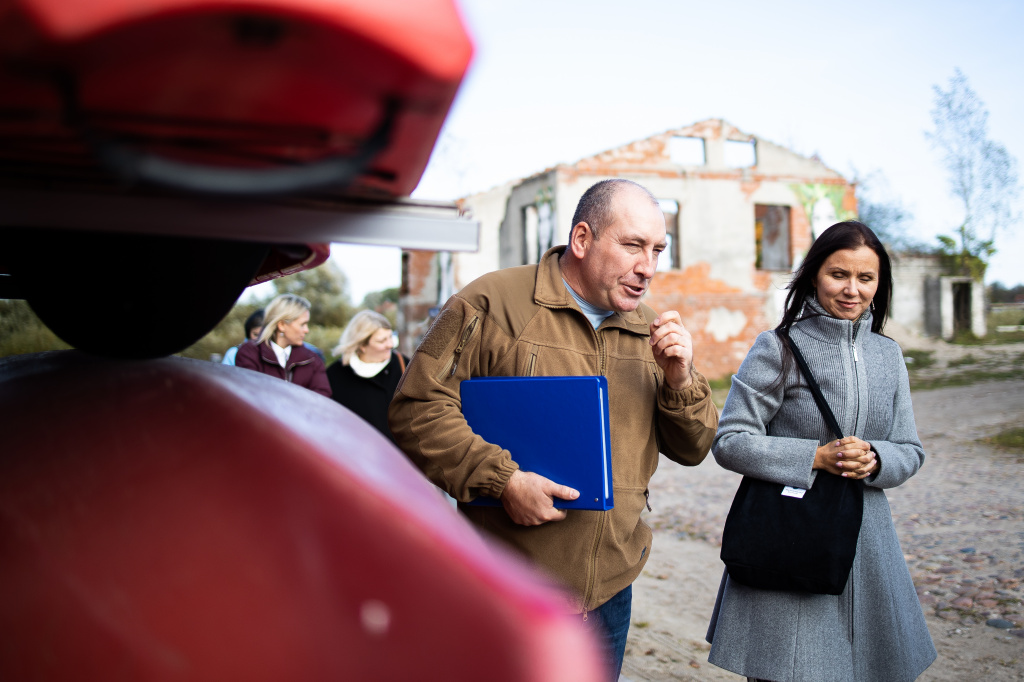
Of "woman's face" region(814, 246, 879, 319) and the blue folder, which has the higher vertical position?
"woman's face" region(814, 246, 879, 319)

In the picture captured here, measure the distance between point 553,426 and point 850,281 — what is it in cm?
112

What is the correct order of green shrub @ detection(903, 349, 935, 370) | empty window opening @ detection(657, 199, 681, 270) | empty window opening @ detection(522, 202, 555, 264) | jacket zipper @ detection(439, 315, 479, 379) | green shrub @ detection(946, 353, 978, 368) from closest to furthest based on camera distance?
jacket zipper @ detection(439, 315, 479, 379) < green shrub @ detection(946, 353, 978, 368) < green shrub @ detection(903, 349, 935, 370) < empty window opening @ detection(522, 202, 555, 264) < empty window opening @ detection(657, 199, 681, 270)

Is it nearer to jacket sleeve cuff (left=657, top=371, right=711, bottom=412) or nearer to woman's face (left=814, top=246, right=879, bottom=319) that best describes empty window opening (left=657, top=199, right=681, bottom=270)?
woman's face (left=814, top=246, right=879, bottom=319)

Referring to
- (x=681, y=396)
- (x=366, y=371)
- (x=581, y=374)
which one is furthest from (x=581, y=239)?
(x=366, y=371)

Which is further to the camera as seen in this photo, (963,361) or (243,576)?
(963,361)

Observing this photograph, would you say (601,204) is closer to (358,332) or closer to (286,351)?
(358,332)

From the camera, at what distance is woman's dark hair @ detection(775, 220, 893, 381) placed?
2432 mm

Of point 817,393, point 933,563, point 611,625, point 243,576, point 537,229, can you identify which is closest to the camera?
point 243,576

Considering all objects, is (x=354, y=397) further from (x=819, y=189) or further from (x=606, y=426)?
(x=819, y=189)

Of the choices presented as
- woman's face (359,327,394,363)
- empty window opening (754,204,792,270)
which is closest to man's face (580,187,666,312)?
woman's face (359,327,394,363)

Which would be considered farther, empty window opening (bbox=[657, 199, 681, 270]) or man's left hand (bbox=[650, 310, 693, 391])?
empty window opening (bbox=[657, 199, 681, 270])

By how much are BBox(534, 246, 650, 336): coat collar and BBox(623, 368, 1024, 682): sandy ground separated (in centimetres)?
210

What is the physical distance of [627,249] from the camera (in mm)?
2135

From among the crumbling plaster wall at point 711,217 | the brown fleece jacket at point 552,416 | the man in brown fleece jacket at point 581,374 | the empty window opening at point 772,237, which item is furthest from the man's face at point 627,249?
the empty window opening at point 772,237
